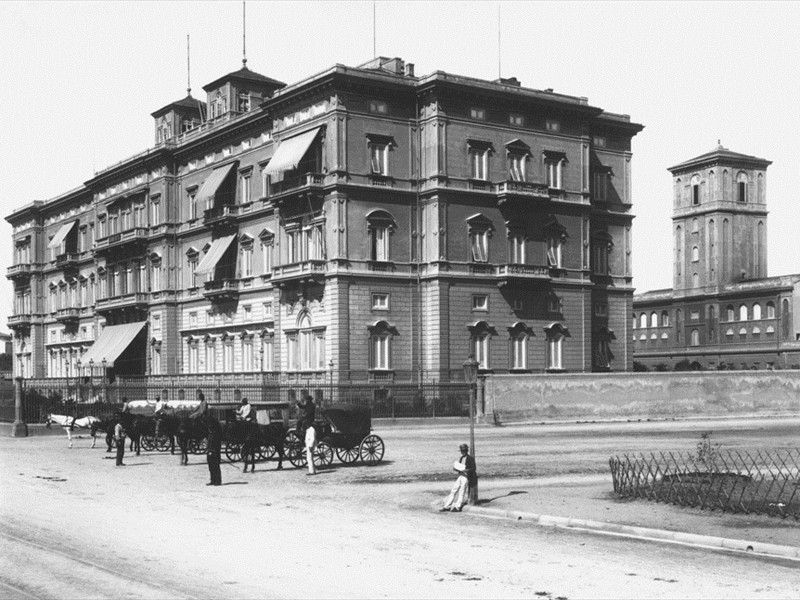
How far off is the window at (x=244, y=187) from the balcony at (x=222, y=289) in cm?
491

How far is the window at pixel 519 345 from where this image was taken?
2256 inches

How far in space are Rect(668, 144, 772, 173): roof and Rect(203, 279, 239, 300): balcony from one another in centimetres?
6661

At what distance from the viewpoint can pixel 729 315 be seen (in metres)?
106

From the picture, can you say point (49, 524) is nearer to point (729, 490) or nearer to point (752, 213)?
point (729, 490)

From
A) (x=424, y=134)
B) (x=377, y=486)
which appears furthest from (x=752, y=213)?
(x=377, y=486)

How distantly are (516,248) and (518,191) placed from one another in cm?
323

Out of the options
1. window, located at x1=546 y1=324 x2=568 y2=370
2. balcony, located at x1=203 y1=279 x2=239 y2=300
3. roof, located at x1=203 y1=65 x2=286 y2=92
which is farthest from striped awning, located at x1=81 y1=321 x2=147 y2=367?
window, located at x1=546 y1=324 x2=568 y2=370

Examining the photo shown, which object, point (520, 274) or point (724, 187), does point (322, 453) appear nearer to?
point (520, 274)

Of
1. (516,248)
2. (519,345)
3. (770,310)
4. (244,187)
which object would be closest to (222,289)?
(244,187)

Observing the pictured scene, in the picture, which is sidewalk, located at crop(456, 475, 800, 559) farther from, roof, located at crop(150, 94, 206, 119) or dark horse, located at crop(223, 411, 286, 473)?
roof, located at crop(150, 94, 206, 119)

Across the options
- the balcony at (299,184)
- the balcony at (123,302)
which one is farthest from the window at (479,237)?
the balcony at (123,302)

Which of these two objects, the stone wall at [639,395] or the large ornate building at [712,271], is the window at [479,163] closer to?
the stone wall at [639,395]

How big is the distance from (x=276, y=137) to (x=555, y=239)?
655 inches

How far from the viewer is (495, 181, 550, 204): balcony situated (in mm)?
55969
